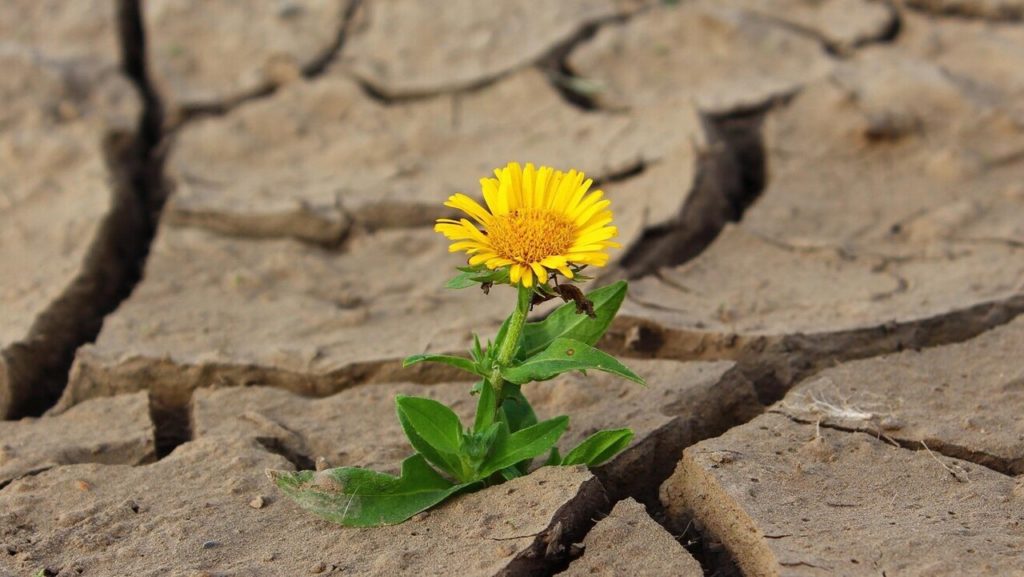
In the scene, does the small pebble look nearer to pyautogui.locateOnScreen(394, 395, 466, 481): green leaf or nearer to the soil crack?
the soil crack

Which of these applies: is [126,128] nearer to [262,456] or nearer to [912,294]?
[262,456]

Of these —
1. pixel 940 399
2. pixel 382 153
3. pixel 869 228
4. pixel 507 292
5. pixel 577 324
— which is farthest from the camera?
pixel 382 153

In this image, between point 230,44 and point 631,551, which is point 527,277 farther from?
point 230,44

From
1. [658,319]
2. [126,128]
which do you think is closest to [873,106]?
[658,319]

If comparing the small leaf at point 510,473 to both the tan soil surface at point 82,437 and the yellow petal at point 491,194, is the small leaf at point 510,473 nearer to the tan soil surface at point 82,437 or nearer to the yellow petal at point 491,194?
the yellow petal at point 491,194

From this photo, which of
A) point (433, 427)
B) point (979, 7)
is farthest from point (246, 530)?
point (979, 7)

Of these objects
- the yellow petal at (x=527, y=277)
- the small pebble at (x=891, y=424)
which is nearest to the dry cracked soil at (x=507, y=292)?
the small pebble at (x=891, y=424)

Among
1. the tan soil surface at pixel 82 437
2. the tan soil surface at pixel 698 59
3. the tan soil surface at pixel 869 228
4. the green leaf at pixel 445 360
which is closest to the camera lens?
the green leaf at pixel 445 360
